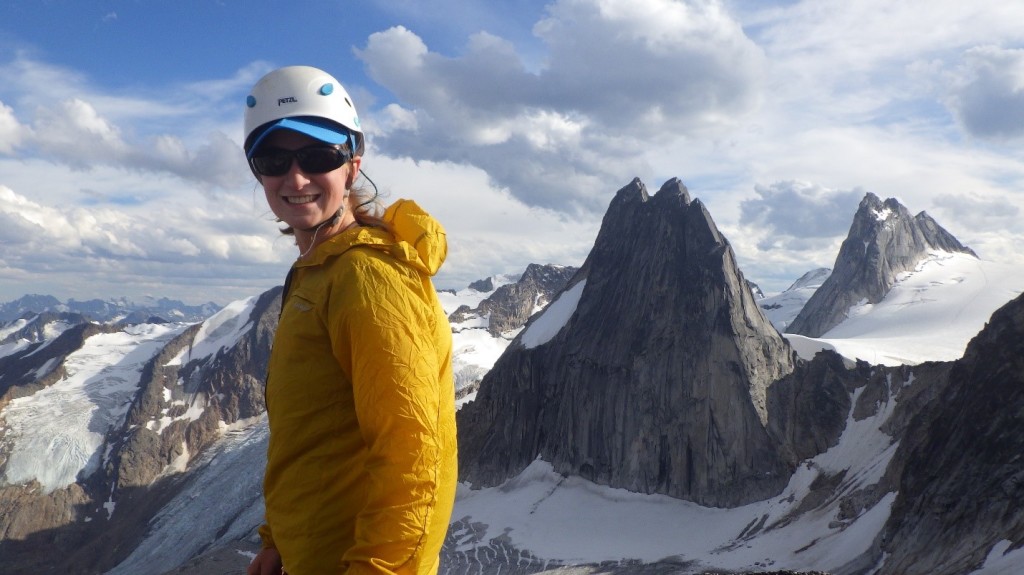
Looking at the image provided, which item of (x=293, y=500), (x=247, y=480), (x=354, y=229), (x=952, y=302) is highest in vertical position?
(x=952, y=302)

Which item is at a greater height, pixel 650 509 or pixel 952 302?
pixel 952 302

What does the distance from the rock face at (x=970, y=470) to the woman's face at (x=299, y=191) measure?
3484 cm

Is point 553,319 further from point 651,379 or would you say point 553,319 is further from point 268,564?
point 268,564

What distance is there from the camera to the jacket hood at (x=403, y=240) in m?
3.54

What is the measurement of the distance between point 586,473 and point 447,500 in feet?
277

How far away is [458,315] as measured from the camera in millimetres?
176250

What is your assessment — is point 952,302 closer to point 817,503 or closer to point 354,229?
point 817,503

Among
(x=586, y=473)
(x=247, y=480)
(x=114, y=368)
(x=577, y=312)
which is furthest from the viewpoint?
(x=114, y=368)

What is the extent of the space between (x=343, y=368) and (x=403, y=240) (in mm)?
768

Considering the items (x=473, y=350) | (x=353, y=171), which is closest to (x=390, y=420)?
(x=353, y=171)

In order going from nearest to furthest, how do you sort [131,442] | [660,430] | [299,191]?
1. [299,191]
2. [660,430]
3. [131,442]

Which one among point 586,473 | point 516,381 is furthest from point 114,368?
point 586,473

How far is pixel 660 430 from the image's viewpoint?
81.6 metres

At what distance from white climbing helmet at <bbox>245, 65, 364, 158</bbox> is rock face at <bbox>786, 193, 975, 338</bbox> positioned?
15254 cm
